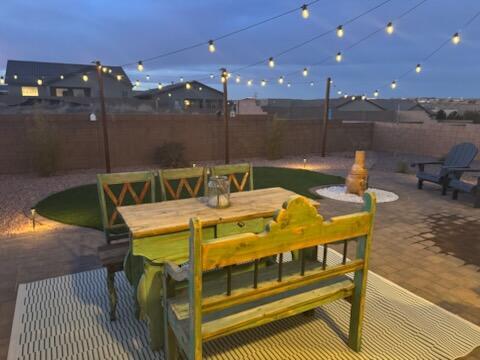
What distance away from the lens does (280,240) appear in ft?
5.51

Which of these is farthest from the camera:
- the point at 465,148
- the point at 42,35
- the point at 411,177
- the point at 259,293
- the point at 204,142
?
the point at 42,35

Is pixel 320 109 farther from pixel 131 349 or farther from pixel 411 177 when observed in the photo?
pixel 131 349

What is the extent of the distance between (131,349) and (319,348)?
130cm

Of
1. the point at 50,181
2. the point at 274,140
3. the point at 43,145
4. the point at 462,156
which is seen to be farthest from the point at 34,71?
the point at 462,156

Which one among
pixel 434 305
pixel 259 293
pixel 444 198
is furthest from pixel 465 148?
pixel 259 293

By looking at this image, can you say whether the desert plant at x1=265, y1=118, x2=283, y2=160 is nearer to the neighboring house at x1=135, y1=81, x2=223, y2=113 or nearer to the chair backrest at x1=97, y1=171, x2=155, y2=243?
the chair backrest at x1=97, y1=171, x2=155, y2=243

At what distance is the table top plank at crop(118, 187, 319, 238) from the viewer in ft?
7.22

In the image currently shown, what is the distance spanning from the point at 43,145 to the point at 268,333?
26.8ft

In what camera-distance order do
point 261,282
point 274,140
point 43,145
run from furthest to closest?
point 274,140 < point 43,145 < point 261,282

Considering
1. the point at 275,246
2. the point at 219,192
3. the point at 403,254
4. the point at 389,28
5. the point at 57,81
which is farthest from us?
the point at 57,81

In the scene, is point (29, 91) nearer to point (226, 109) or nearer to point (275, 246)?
point (226, 109)

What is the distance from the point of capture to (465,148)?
6.91 m

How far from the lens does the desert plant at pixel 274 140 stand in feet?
37.9

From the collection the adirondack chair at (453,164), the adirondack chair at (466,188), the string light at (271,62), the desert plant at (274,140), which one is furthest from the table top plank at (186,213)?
the desert plant at (274,140)
